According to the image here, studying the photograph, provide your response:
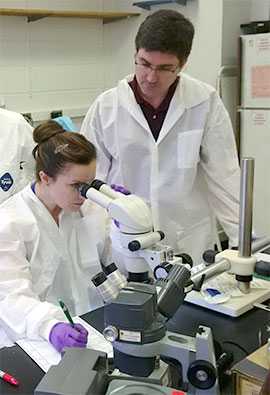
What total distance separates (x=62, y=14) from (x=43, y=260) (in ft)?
7.69

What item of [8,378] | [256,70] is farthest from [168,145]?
[256,70]

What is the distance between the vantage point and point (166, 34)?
5.37 feet

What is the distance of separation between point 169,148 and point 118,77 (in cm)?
216

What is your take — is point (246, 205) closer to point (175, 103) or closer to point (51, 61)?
point (175, 103)

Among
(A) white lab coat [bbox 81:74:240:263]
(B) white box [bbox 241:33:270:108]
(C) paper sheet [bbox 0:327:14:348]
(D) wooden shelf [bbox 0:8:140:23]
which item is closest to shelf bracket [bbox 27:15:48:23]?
(D) wooden shelf [bbox 0:8:140:23]

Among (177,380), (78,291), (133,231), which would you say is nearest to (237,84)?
(78,291)

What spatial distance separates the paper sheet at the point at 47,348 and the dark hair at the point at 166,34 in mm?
944

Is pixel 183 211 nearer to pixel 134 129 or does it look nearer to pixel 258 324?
pixel 134 129

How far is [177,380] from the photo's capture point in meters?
0.89

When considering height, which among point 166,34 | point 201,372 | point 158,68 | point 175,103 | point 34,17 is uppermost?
point 34,17

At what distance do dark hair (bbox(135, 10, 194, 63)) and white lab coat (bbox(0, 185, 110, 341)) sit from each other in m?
0.58

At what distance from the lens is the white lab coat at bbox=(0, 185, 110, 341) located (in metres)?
1.32

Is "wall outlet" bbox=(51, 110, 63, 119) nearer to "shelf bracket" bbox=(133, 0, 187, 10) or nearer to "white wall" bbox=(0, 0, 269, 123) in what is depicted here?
"white wall" bbox=(0, 0, 269, 123)

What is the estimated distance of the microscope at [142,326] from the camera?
2.51 feet
